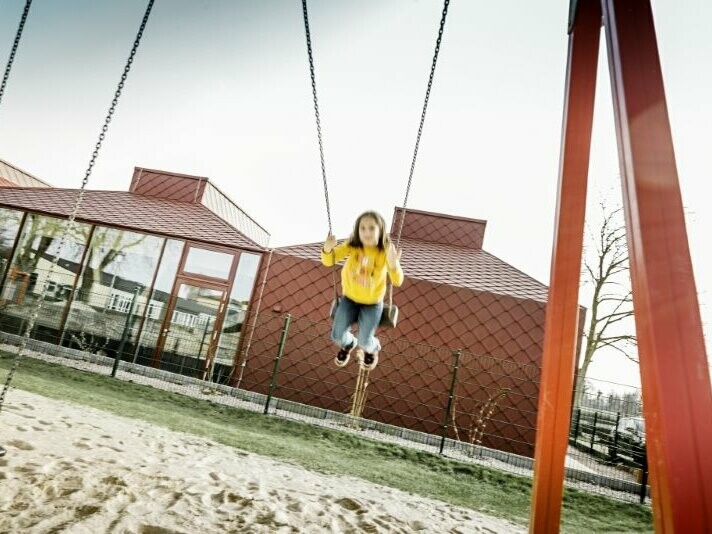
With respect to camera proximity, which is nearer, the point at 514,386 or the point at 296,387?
the point at 514,386

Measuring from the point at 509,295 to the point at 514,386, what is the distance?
1691 mm

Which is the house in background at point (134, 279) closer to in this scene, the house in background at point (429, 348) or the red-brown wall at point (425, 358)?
the house in background at point (429, 348)

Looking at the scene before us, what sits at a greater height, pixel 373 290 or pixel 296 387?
pixel 373 290

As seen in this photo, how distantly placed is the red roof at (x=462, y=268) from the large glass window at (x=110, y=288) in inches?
119

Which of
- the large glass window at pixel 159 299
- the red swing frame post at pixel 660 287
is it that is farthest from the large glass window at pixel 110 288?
the red swing frame post at pixel 660 287

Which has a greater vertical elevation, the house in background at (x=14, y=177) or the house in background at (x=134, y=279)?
the house in background at (x=14, y=177)

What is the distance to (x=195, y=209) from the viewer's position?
1062 cm

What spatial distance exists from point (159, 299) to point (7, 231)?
14.2ft

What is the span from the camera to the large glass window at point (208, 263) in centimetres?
910

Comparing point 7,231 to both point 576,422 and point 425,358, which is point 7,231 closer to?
point 425,358

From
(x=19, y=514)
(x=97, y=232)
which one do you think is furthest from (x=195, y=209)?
(x=19, y=514)

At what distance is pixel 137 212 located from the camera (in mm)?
10102

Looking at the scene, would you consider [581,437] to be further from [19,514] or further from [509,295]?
[19,514]

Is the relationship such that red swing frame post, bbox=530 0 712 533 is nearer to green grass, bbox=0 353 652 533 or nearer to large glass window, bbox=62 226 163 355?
green grass, bbox=0 353 652 533
